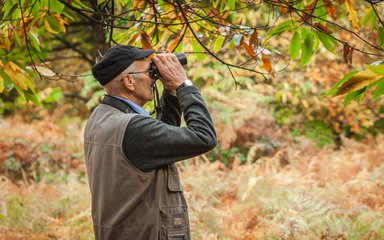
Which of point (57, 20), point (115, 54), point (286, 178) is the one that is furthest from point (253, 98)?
point (115, 54)

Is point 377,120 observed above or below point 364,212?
above

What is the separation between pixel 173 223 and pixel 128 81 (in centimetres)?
69

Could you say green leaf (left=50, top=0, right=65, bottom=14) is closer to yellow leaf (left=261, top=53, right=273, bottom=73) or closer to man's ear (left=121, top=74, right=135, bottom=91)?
man's ear (left=121, top=74, right=135, bottom=91)

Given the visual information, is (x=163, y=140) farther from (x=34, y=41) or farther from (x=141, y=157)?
(x=34, y=41)

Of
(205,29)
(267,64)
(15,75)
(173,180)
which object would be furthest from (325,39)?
(15,75)

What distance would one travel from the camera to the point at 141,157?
82.4 inches

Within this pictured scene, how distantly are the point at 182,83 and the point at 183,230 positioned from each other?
2.16 ft

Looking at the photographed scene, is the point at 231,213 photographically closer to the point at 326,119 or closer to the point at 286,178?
the point at 286,178

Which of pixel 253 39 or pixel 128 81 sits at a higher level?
pixel 253 39

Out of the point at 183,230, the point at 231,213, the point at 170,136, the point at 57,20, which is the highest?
the point at 57,20

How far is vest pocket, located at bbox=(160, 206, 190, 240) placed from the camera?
2.13 metres

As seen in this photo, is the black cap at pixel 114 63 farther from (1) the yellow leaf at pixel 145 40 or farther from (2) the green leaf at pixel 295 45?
(2) the green leaf at pixel 295 45

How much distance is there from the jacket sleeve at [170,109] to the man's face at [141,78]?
0.26m

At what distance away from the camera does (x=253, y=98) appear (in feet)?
31.9
